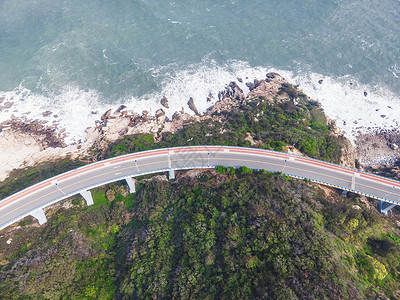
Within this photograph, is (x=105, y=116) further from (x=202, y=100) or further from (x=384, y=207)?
(x=384, y=207)

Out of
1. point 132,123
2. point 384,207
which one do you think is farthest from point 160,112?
point 384,207

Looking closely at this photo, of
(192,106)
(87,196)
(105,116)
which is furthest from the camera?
(192,106)

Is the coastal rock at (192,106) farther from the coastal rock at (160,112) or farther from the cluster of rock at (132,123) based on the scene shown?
the coastal rock at (160,112)

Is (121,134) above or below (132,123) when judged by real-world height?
below

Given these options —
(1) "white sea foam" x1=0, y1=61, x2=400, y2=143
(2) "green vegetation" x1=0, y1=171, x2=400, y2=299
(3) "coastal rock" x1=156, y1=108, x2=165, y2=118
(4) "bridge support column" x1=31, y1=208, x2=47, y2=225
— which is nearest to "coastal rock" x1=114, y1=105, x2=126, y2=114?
(1) "white sea foam" x1=0, y1=61, x2=400, y2=143

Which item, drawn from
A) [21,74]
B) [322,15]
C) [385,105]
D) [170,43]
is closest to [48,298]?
[21,74]

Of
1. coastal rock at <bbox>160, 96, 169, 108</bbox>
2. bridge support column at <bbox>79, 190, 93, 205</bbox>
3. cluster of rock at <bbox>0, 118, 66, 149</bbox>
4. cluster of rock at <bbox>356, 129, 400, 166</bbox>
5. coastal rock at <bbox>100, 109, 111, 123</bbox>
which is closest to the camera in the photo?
bridge support column at <bbox>79, 190, 93, 205</bbox>

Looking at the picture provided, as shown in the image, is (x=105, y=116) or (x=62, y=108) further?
(x=62, y=108)

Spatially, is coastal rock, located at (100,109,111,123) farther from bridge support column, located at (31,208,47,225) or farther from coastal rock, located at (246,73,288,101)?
coastal rock, located at (246,73,288,101)
